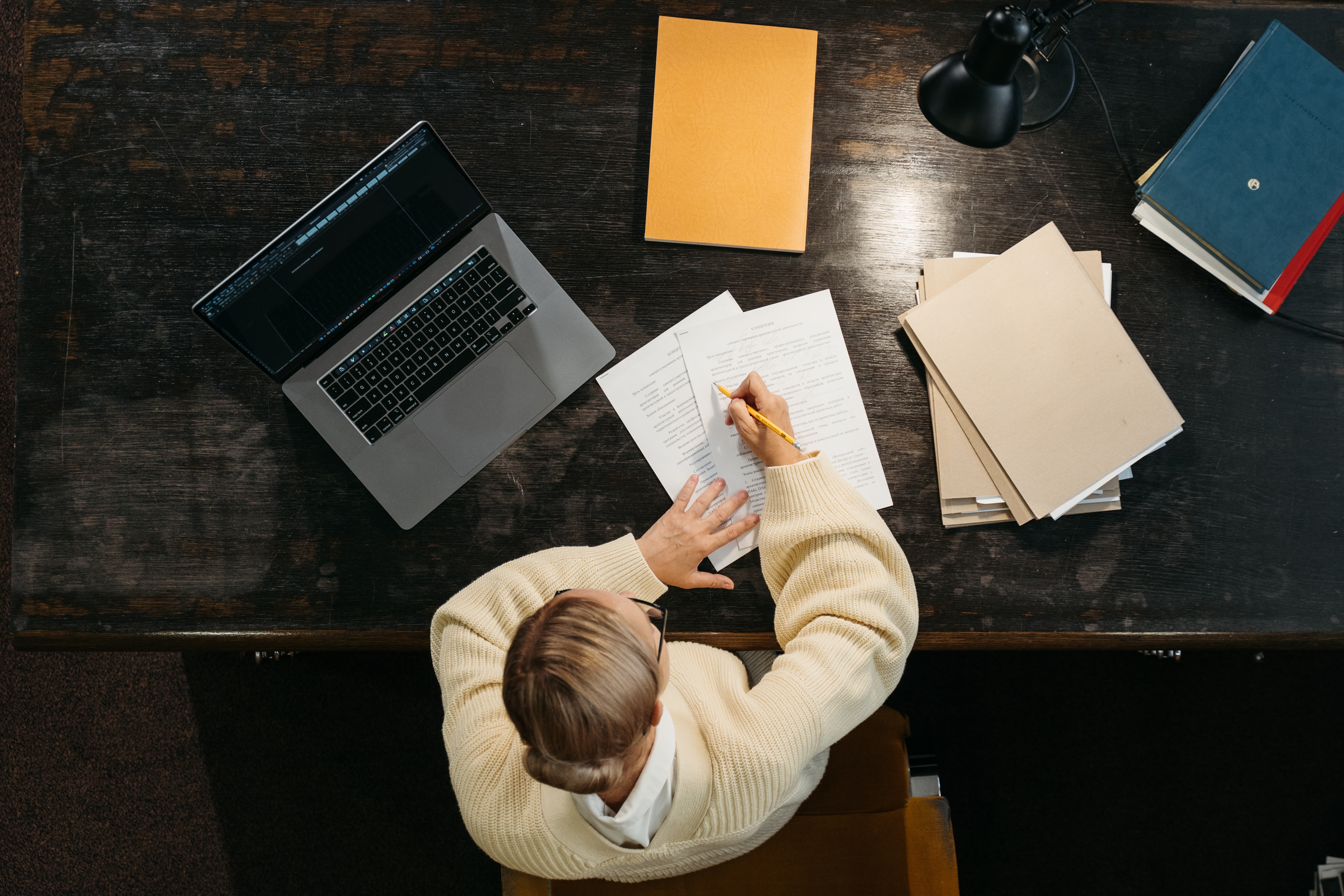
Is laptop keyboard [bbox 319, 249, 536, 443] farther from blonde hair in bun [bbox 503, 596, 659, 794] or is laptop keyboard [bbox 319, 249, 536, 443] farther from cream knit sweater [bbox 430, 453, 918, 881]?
blonde hair in bun [bbox 503, 596, 659, 794]

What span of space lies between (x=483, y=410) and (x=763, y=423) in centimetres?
40

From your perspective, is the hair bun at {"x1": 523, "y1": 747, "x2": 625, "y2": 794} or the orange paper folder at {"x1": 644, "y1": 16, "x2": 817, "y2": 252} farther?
the orange paper folder at {"x1": 644, "y1": 16, "x2": 817, "y2": 252}

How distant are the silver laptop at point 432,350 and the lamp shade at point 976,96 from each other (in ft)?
1.82

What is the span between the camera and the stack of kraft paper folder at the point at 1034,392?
42.3 inches

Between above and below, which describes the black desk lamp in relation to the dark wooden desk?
above

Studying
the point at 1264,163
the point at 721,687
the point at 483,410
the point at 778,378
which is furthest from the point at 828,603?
the point at 1264,163

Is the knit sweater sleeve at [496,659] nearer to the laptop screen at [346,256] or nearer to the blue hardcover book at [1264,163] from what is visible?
the laptop screen at [346,256]

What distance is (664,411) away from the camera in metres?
1.12

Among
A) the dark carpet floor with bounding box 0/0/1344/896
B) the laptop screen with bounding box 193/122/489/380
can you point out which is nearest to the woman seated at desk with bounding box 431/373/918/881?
the laptop screen with bounding box 193/122/489/380

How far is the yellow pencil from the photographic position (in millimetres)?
1058

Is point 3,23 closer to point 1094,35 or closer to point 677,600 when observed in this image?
point 677,600

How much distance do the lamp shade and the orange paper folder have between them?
0.19 meters

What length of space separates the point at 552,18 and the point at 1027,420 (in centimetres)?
92

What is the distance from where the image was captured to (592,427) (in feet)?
3.66
